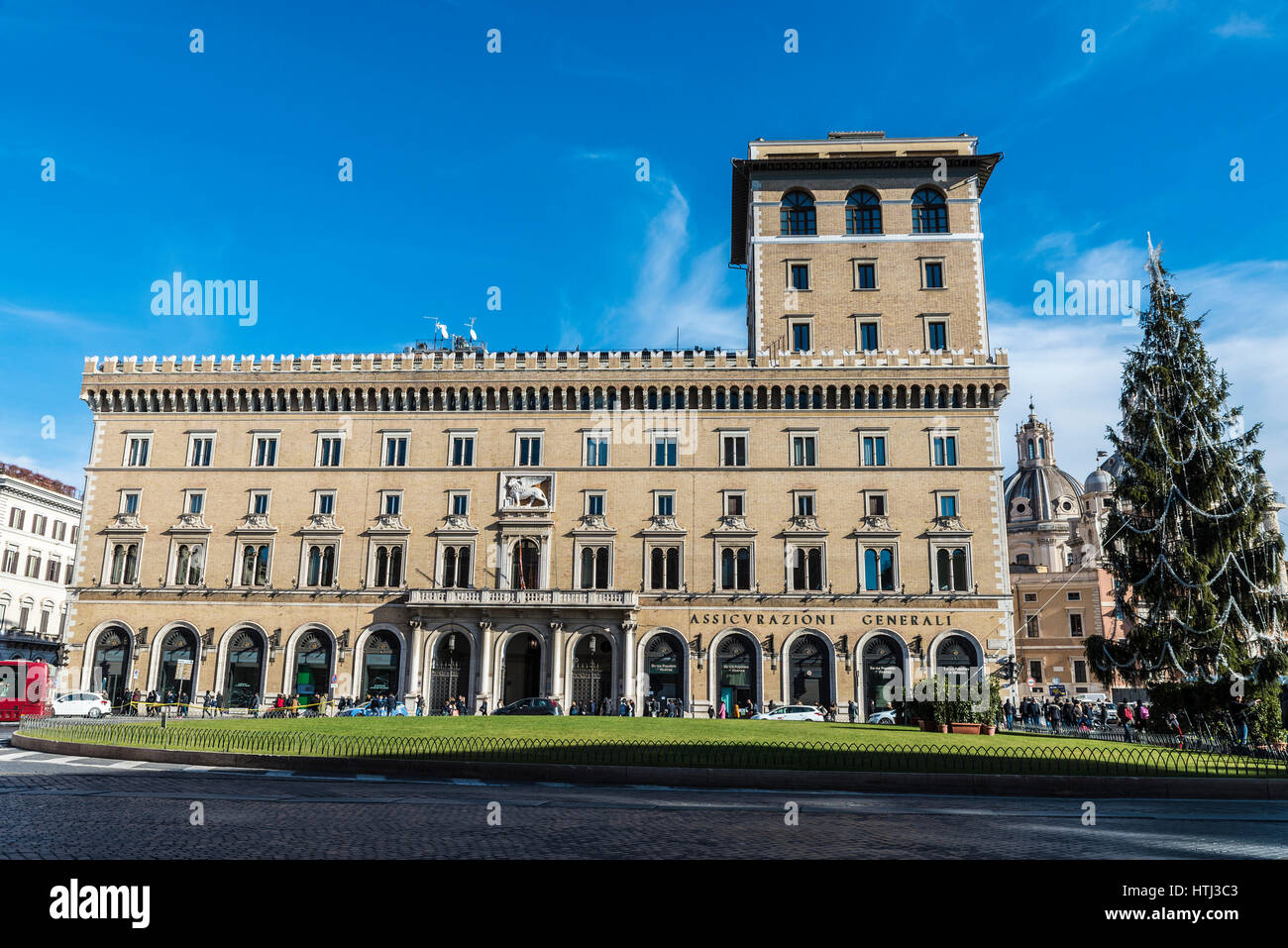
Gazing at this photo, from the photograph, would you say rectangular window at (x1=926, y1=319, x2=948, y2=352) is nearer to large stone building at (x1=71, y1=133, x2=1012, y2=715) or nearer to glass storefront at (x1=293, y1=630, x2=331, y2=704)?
large stone building at (x1=71, y1=133, x2=1012, y2=715)

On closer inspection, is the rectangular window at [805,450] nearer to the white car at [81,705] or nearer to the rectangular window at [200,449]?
the rectangular window at [200,449]

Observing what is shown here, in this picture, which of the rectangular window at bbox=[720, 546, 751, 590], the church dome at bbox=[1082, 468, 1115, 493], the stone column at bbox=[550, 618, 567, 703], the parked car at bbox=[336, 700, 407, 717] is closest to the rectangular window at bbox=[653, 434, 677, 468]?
the rectangular window at bbox=[720, 546, 751, 590]

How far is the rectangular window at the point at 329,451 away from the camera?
172 ft

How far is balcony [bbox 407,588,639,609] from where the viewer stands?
157ft

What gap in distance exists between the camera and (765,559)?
49031mm

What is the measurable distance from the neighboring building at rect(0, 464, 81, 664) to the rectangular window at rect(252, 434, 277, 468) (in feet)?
71.9

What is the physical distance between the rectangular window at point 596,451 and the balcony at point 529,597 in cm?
695

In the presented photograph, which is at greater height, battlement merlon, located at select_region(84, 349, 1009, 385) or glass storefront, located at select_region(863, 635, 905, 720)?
battlement merlon, located at select_region(84, 349, 1009, 385)

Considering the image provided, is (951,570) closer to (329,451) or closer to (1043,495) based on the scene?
(329,451)

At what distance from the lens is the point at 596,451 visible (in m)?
51.4

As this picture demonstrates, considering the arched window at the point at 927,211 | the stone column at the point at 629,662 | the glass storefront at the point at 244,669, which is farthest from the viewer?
the arched window at the point at 927,211

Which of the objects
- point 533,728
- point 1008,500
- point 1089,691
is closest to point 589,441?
point 533,728

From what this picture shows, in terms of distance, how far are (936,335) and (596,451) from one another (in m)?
19.6

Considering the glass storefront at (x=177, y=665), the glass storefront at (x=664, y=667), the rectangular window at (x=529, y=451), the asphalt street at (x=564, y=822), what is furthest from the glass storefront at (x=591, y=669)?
the asphalt street at (x=564, y=822)
